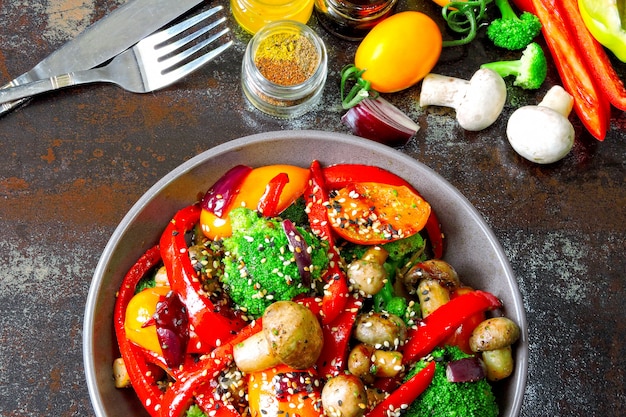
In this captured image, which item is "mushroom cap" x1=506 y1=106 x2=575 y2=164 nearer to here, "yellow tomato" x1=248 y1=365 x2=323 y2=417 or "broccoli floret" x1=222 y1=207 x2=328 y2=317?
"broccoli floret" x1=222 y1=207 x2=328 y2=317

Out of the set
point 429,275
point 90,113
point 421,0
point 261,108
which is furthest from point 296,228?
point 421,0

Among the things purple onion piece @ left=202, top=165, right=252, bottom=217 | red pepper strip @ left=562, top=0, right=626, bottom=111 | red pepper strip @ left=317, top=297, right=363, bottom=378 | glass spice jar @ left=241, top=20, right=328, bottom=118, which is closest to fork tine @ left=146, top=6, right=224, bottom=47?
glass spice jar @ left=241, top=20, right=328, bottom=118

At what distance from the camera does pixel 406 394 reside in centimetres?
192

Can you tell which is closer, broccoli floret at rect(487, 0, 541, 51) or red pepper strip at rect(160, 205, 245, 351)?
red pepper strip at rect(160, 205, 245, 351)

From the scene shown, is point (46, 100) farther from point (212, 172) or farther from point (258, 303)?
point (258, 303)

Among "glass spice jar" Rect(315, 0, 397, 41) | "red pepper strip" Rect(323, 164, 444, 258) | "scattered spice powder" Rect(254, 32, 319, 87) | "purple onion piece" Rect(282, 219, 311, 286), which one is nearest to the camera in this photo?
"purple onion piece" Rect(282, 219, 311, 286)

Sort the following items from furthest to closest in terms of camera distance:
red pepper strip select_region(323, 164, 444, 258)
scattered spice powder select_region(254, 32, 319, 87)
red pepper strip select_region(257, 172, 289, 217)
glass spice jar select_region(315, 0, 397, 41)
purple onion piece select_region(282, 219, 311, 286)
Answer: glass spice jar select_region(315, 0, 397, 41) < scattered spice powder select_region(254, 32, 319, 87) < red pepper strip select_region(323, 164, 444, 258) < red pepper strip select_region(257, 172, 289, 217) < purple onion piece select_region(282, 219, 311, 286)

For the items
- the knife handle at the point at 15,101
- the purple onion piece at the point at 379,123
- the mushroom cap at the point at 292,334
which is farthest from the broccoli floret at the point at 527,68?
the knife handle at the point at 15,101

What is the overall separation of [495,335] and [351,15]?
4.43ft

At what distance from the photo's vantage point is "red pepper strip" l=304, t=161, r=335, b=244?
6.90 feet

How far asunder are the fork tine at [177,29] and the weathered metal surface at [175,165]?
0.13 m

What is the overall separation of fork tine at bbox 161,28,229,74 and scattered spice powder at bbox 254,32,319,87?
0.23m

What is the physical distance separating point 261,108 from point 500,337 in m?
1.24

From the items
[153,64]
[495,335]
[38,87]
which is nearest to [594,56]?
[495,335]
